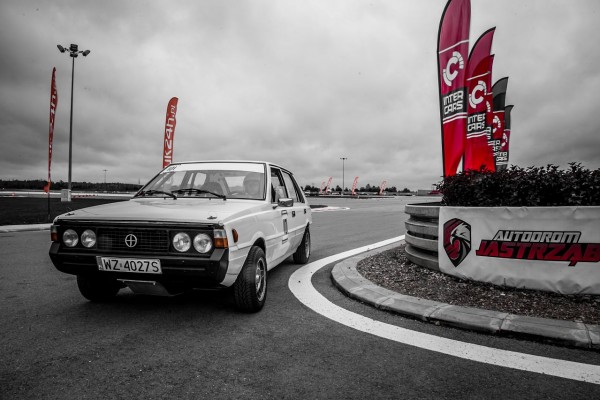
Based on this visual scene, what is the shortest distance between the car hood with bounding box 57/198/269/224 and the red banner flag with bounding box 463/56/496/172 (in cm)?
742

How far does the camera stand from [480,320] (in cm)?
329

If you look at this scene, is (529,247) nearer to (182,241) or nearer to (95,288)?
(182,241)

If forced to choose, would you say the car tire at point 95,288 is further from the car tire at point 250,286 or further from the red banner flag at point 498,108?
the red banner flag at point 498,108

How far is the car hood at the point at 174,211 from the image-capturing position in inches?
133

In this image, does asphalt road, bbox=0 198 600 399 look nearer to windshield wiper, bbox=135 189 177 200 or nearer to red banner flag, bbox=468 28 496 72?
windshield wiper, bbox=135 189 177 200

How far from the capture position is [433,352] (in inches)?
111

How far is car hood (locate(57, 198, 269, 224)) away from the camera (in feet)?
11.1

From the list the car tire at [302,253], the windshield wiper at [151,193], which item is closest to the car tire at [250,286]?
the windshield wiper at [151,193]

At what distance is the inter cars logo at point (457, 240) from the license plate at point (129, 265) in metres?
3.39

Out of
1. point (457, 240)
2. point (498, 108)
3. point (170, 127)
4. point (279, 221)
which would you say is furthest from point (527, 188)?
point (170, 127)

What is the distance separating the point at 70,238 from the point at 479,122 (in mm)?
9733

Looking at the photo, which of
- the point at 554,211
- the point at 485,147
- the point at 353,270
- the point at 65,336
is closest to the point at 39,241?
the point at 65,336

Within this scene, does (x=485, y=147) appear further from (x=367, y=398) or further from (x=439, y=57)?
(x=367, y=398)

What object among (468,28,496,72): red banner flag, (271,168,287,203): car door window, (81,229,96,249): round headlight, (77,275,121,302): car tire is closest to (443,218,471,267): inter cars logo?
(271,168,287,203): car door window
